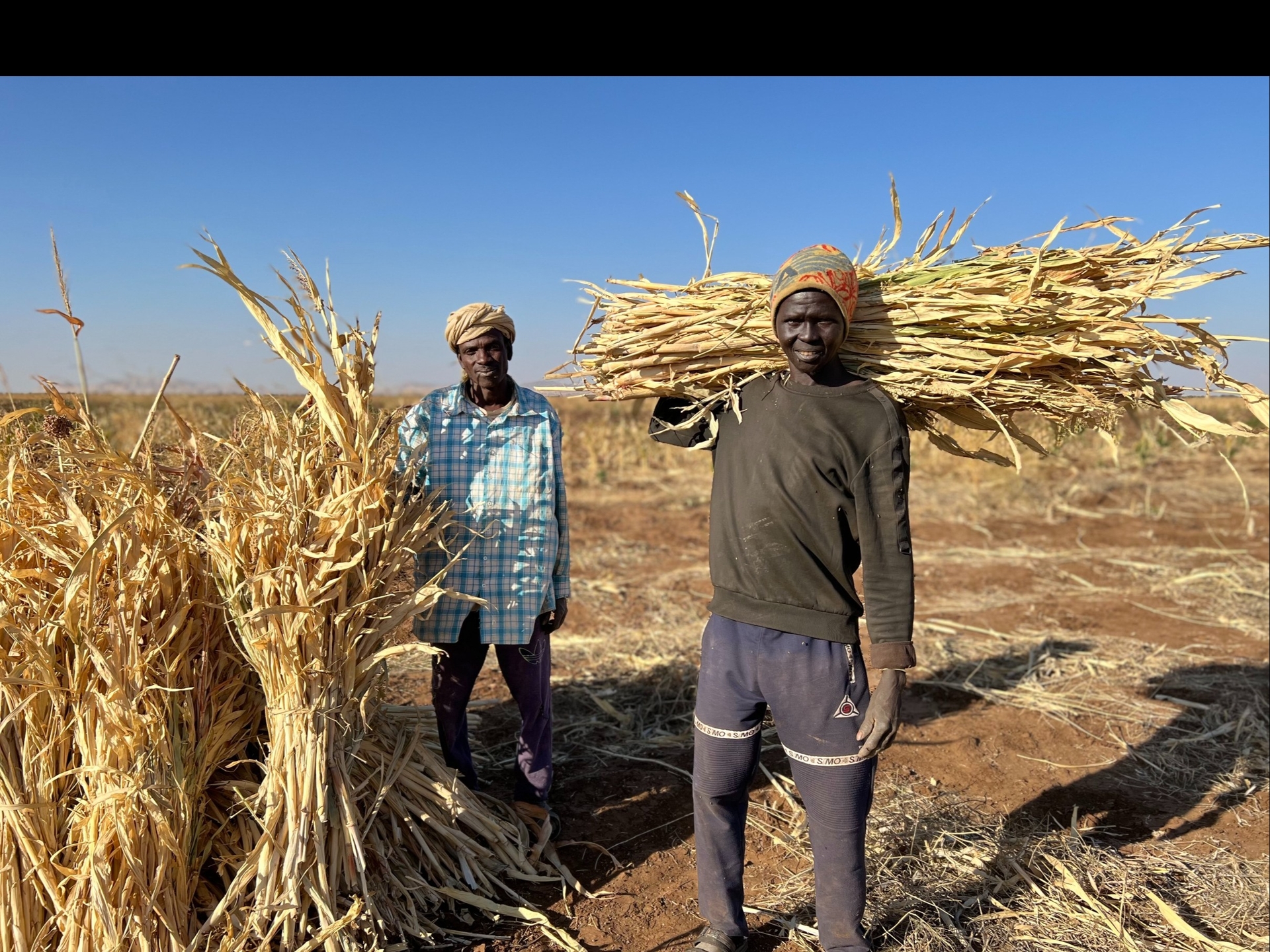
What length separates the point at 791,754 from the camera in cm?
231

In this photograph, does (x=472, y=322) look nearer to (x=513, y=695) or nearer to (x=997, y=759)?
(x=513, y=695)

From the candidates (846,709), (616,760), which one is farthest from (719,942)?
(616,760)

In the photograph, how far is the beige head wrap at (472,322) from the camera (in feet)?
9.37

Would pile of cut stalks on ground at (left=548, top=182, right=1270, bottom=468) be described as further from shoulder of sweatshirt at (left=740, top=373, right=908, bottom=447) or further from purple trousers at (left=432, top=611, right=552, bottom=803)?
purple trousers at (left=432, top=611, right=552, bottom=803)

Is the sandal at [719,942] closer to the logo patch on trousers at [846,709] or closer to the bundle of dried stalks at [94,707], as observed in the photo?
the logo patch on trousers at [846,709]

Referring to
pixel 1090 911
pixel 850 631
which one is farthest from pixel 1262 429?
pixel 1090 911

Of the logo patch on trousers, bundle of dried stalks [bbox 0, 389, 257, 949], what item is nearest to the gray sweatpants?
the logo patch on trousers

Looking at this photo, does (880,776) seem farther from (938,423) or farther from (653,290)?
(653,290)

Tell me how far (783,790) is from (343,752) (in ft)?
6.26

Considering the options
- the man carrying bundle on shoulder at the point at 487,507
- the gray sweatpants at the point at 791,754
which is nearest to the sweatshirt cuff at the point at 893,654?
the gray sweatpants at the point at 791,754

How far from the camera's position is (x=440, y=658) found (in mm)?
3018

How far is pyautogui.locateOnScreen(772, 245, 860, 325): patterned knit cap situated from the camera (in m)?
2.14

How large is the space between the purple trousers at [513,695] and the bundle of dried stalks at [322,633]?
36 cm

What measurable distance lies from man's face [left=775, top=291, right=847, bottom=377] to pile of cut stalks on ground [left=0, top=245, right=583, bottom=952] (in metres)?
1.25
